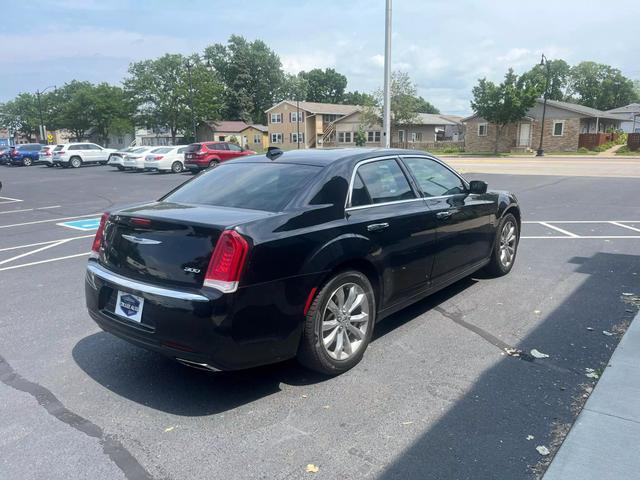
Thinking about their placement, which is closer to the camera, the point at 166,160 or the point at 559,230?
the point at 559,230

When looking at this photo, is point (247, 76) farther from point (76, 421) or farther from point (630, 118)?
point (76, 421)

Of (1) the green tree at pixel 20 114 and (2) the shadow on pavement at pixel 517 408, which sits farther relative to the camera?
(1) the green tree at pixel 20 114

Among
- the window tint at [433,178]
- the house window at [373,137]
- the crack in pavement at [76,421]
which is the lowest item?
the crack in pavement at [76,421]

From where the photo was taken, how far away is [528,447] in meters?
2.91

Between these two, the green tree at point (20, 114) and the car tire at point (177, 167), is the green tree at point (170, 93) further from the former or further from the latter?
the green tree at point (20, 114)

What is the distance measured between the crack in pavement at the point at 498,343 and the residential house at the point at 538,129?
4895 centimetres

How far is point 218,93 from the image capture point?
73750mm

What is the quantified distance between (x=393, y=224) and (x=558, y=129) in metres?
50.7

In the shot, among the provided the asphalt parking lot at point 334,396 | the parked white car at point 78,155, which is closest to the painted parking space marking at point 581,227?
the asphalt parking lot at point 334,396

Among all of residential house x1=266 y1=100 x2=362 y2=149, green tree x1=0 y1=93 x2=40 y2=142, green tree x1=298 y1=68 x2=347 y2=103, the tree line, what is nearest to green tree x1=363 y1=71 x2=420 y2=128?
the tree line

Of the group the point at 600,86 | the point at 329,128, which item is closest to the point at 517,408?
the point at 329,128

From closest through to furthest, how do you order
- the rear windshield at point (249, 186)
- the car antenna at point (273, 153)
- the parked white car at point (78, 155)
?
1. the rear windshield at point (249, 186)
2. the car antenna at point (273, 153)
3. the parked white car at point (78, 155)

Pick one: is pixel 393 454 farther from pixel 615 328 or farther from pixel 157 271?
pixel 615 328

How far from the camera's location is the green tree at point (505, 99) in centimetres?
4438
